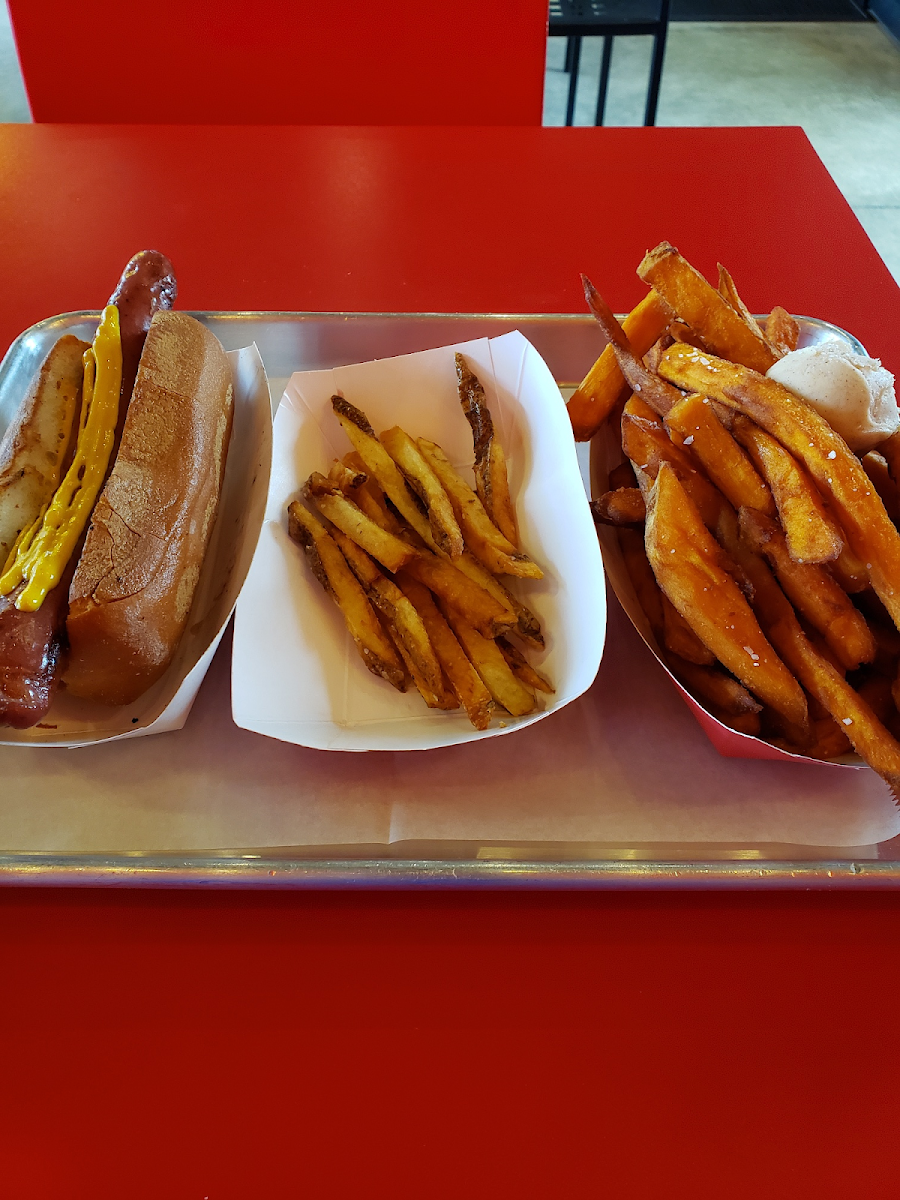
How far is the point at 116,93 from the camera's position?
263 cm

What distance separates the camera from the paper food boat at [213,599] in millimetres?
1165

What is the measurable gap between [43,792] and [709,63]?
757 centimetres

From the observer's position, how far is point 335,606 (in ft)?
4.40

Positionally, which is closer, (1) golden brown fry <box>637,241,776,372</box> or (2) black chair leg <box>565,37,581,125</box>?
(1) golden brown fry <box>637,241,776,372</box>

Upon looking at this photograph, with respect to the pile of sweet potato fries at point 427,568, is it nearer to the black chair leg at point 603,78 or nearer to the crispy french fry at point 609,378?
the crispy french fry at point 609,378

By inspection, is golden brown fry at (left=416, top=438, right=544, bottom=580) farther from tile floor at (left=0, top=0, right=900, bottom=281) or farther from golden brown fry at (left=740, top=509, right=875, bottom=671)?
tile floor at (left=0, top=0, right=900, bottom=281)

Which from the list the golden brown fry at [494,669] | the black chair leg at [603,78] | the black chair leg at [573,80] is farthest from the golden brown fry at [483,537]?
the black chair leg at [573,80]

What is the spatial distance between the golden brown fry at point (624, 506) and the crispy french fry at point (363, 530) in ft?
0.98

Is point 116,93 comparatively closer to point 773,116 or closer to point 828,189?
point 828,189

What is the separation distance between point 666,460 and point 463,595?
1.15ft

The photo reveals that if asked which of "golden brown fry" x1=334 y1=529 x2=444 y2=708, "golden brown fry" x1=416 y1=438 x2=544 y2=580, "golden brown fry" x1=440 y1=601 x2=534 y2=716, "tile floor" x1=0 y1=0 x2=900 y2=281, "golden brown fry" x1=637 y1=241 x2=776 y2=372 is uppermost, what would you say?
"golden brown fry" x1=637 y1=241 x2=776 y2=372

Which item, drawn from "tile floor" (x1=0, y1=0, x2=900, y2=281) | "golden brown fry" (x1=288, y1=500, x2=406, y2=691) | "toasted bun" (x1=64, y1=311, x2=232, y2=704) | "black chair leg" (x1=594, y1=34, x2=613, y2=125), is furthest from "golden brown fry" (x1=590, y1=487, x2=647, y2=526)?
"black chair leg" (x1=594, y1=34, x2=613, y2=125)

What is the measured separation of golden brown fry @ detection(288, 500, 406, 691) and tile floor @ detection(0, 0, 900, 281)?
16.1 ft

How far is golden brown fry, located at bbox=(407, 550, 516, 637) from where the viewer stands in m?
1.20
